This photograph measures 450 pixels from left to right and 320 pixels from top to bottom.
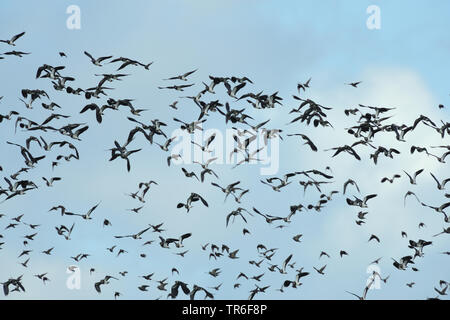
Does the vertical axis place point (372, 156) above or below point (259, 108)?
below

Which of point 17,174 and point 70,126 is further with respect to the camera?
point 17,174

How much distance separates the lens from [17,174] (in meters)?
52.4

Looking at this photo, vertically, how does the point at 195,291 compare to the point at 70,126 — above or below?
below

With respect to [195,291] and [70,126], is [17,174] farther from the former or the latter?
[195,291]
